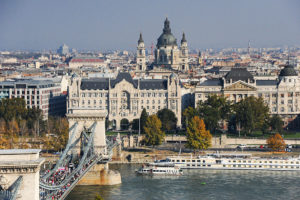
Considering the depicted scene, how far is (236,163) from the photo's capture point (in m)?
45.1

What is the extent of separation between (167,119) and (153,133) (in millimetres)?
7786

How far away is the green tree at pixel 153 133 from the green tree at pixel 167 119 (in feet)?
15.9

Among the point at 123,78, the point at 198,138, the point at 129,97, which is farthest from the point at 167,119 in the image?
the point at 198,138

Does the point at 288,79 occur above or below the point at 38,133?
above

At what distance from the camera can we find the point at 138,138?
171 feet

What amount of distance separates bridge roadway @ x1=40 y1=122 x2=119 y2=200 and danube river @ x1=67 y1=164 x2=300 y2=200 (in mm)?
1230

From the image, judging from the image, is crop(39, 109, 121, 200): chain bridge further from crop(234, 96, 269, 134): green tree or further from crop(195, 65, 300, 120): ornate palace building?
crop(195, 65, 300, 120): ornate palace building

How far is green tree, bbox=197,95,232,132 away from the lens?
55719mm

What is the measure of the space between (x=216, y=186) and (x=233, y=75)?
28865 millimetres

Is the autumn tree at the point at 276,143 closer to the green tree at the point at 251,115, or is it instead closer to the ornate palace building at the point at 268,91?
the green tree at the point at 251,115

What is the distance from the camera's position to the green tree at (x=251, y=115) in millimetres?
55188

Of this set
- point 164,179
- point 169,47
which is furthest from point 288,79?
point 169,47

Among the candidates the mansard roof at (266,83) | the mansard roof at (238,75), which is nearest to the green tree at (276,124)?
the mansard roof at (266,83)

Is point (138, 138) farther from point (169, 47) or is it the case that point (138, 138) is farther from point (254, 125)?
point (169, 47)
